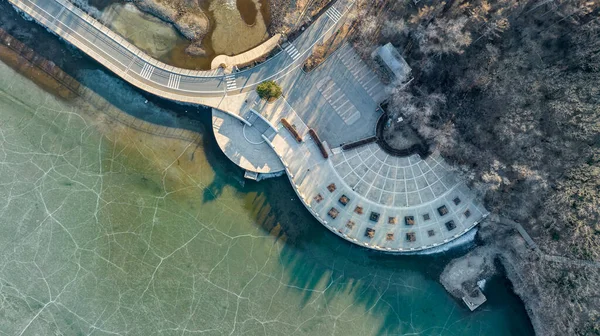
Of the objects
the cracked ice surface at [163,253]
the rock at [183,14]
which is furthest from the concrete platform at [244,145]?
the rock at [183,14]

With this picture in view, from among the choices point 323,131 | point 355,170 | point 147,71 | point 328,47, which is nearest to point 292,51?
point 328,47

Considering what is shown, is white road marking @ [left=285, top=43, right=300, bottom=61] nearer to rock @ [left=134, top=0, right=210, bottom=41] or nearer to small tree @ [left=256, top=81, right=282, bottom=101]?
small tree @ [left=256, top=81, right=282, bottom=101]

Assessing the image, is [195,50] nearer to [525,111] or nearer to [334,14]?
[334,14]

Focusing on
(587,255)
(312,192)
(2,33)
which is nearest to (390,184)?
(312,192)

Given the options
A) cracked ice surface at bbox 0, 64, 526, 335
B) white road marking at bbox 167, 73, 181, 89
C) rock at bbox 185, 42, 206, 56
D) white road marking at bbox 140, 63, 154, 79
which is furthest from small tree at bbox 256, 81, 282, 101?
white road marking at bbox 140, 63, 154, 79

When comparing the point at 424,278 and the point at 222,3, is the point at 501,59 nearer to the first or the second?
the point at 424,278

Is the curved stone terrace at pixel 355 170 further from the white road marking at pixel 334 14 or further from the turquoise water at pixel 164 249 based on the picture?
the white road marking at pixel 334 14
